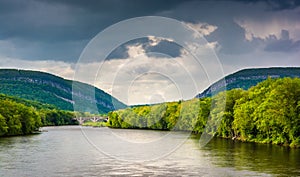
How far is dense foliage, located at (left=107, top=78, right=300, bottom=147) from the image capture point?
208 ft

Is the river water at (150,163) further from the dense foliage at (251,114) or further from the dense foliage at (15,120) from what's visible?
the dense foliage at (15,120)

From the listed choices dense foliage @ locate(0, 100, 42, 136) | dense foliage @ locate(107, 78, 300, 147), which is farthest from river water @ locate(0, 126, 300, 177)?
dense foliage @ locate(0, 100, 42, 136)

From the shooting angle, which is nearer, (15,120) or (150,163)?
(150,163)

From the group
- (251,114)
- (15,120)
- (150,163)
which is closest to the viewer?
(150,163)

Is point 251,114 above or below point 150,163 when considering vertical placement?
above

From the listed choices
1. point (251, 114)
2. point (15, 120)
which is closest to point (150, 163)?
point (251, 114)

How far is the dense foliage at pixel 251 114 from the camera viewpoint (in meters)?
63.3

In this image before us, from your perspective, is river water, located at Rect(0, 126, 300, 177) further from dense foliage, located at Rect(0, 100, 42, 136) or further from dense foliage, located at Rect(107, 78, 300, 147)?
dense foliage, located at Rect(0, 100, 42, 136)

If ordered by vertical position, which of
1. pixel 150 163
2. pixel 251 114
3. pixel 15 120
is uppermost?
pixel 251 114

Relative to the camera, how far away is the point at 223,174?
37625 millimetres

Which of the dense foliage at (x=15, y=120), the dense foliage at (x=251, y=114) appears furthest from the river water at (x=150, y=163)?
the dense foliage at (x=15, y=120)

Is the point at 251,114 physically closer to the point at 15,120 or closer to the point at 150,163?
the point at 150,163

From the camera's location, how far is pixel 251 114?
75.4 meters

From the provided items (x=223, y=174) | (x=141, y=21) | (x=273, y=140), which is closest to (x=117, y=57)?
(x=141, y=21)
